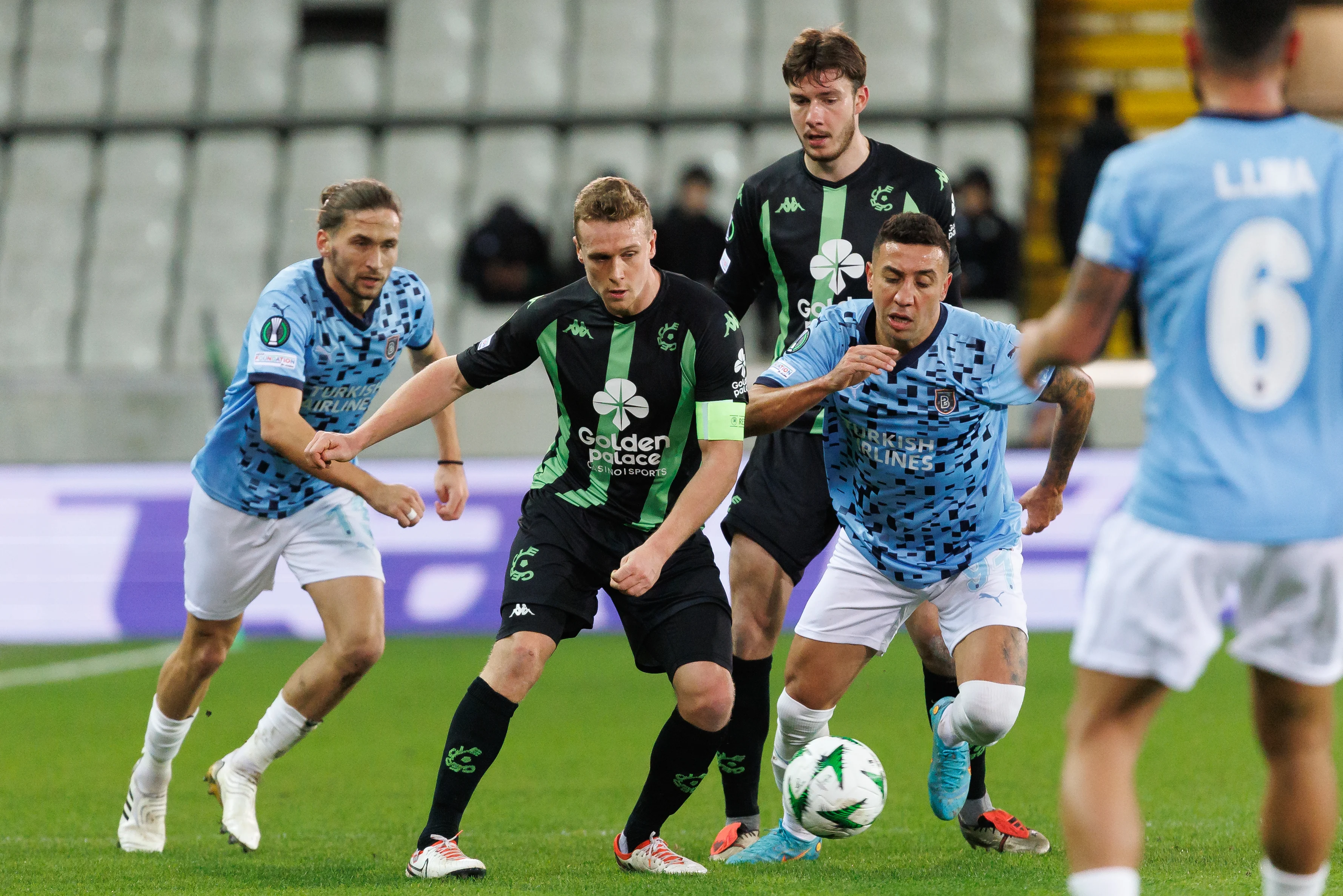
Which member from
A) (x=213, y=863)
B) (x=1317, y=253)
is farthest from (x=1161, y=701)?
(x=213, y=863)

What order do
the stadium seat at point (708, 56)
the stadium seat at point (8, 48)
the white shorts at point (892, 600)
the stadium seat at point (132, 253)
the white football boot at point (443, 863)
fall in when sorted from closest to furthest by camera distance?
1. the white football boot at point (443, 863)
2. the white shorts at point (892, 600)
3. the stadium seat at point (132, 253)
4. the stadium seat at point (708, 56)
5. the stadium seat at point (8, 48)

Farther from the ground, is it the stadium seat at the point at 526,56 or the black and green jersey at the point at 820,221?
the stadium seat at the point at 526,56

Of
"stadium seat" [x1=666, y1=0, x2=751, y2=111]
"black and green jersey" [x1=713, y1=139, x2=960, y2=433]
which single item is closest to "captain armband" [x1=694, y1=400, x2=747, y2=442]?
"black and green jersey" [x1=713, y1=139, x2=960, y2=433]

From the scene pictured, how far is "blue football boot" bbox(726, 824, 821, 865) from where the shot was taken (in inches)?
200

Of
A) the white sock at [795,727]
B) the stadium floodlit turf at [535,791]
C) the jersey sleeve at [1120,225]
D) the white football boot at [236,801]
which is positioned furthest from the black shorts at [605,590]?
the jersey sleeve at [1120,225]

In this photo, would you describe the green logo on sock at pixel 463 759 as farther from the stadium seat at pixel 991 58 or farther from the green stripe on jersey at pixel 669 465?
the stadium seat at pixel 991 58

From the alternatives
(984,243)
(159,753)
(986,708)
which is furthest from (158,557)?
(986,708)

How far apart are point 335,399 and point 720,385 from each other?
1.51m

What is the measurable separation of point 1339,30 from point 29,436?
1092 centimetres

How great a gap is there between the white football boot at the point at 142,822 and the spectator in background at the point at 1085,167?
8.82 m

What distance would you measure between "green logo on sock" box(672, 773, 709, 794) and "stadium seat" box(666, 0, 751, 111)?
11.1m

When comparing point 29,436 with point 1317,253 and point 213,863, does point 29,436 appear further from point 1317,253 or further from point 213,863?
point 1317,253

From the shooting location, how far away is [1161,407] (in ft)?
10.1

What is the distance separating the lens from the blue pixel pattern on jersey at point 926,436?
491 centimetres
